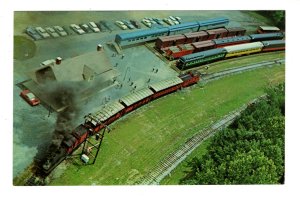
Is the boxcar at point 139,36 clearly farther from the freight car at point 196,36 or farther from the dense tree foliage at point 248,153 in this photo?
the dense tree foliage at point 248,153

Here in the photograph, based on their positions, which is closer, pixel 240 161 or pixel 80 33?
pixel 240 161

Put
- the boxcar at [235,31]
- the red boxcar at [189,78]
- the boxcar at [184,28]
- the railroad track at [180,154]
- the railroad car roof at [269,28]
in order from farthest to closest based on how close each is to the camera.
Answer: the railroad car roof at [269,28], the boxcar at [235,31], the boxcar at [184,28], the red boxcar at [189,78], the railroad track at [180,154]

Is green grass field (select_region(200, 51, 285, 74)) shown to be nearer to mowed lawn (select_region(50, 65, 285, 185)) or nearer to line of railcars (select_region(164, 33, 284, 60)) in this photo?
mowed lawn (select_region(50, 65, 285, 185))

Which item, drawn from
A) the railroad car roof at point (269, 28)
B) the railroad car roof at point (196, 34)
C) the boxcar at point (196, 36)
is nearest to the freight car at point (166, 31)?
the railroad car roof at point (196, 34)

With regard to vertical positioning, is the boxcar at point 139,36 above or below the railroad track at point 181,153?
above

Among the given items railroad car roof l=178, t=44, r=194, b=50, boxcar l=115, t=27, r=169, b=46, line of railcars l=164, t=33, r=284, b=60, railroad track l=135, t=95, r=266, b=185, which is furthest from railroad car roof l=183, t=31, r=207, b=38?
railroad track l=135, t=95, r=266, b=185

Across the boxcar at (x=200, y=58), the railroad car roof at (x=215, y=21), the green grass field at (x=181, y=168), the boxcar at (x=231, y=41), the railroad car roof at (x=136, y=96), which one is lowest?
the green grass field at (x=181, y=168)
